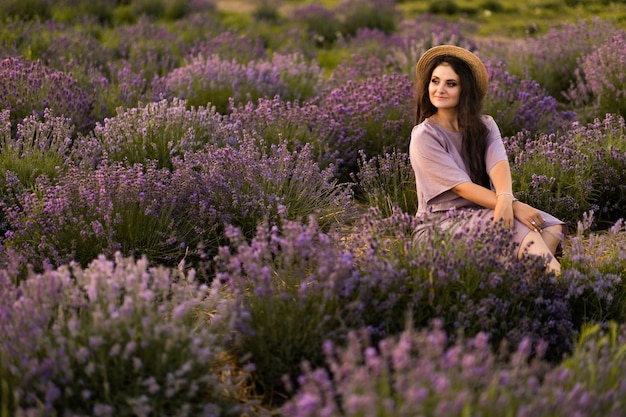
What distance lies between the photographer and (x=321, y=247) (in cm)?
285

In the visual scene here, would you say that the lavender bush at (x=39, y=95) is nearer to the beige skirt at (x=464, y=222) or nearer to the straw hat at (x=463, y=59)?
the straw hat at (x=463, y=59)

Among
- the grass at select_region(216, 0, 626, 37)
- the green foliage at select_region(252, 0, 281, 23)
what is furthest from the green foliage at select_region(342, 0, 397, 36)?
the green foliage at select_region(252, 0, 281, 23)

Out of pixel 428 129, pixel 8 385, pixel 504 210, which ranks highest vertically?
pixel 428 129

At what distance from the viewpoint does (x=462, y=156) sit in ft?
12.2

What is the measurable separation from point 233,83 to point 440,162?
277cm

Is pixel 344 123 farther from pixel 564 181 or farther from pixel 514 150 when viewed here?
pixel 564 181

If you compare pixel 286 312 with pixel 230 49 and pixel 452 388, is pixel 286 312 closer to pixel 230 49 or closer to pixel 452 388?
pixel 452 388

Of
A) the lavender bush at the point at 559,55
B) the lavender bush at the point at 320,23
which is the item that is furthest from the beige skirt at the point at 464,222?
the lavender bush at the point at 320,23

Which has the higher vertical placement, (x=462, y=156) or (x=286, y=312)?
(x=462, y=156)

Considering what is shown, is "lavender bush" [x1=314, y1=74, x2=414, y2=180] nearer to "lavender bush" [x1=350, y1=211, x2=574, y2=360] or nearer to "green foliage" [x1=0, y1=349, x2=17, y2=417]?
"lavender bush" [x1=350, y1=211, x2=574, y2=360]

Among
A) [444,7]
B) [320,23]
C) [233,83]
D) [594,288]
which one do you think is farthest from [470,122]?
[444,7]

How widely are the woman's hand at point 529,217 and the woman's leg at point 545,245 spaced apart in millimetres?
38

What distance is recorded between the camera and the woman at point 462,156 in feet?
11.5

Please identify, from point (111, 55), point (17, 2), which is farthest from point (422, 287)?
point (17, 2)
